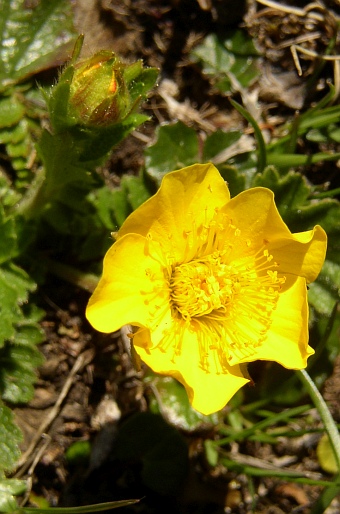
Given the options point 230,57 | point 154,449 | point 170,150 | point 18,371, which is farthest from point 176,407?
point 230,57

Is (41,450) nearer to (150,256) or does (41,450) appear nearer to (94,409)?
(94,409)

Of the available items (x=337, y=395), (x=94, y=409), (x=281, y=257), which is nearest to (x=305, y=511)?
(x=337, y=395)

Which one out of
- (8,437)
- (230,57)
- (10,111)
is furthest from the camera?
(230,57)

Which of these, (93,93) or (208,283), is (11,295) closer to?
Result: (208,283)

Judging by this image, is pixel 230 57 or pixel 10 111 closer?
pixel 10 111

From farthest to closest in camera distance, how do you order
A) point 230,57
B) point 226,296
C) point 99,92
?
point 230,57, point 226,296, point 99,92

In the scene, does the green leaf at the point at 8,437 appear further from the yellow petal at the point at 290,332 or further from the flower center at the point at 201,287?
the yellow petal at the point at 290,332

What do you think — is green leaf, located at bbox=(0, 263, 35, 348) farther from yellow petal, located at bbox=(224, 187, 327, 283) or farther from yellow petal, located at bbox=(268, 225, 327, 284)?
yellow petal, located at bbox=(268, 225, 327, 284)
